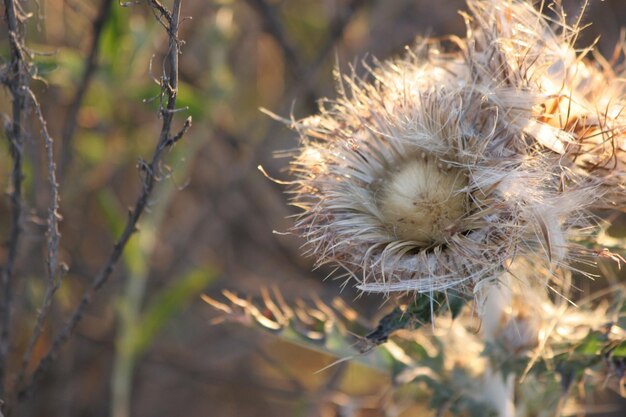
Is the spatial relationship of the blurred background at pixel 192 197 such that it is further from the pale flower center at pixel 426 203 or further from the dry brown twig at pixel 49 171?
the pale flower center at pixel 426 203

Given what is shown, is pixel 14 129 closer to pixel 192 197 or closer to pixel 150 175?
pixel 150 175

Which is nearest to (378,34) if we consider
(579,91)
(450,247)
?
(579,91)

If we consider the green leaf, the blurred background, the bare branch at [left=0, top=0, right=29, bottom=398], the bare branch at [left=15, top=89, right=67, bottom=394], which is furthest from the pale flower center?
the green leaf

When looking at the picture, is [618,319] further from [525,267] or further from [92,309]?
[92,309]

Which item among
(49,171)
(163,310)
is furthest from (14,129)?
(163,310)

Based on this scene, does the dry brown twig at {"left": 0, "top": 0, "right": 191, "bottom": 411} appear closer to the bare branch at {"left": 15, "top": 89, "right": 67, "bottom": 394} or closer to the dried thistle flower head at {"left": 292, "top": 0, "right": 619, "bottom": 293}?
the bare branch at {"left": 15, "top": 89, "right": 67, "bottom": 394}
